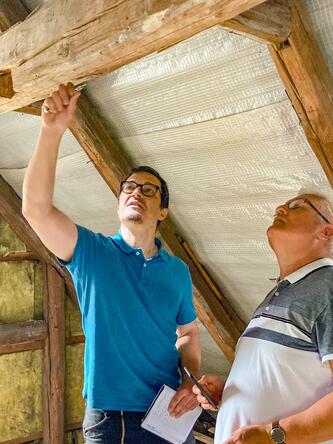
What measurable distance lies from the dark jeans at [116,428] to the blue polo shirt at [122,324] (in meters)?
0.03

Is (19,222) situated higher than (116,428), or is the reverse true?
(19,222)

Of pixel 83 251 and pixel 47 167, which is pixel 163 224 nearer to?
pixel 83 251

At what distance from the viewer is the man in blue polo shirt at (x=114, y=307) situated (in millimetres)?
1370

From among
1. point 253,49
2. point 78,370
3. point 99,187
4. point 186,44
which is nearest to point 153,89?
point 186,44

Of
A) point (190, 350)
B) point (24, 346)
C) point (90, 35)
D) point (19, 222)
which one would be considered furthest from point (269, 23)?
point (24, 346)

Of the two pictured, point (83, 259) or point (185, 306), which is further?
point (185, 306)

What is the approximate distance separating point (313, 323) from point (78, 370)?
325cm

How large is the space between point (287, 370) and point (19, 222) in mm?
2908

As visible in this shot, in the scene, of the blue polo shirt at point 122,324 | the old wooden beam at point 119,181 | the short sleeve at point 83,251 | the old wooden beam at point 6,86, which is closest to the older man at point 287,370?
the blue polo shirt at point 122,324

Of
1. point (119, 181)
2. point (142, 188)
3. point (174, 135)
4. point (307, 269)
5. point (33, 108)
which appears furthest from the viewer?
point (119, 181)

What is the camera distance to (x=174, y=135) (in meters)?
2.06

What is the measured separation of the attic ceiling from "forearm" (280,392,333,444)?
0.94 metres

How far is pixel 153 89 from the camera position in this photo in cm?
190

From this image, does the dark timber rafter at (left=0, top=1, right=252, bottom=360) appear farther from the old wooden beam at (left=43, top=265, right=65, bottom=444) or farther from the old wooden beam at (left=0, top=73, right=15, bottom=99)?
the old wooden beam at (left=43, top=265, right=65, bottom=444)
